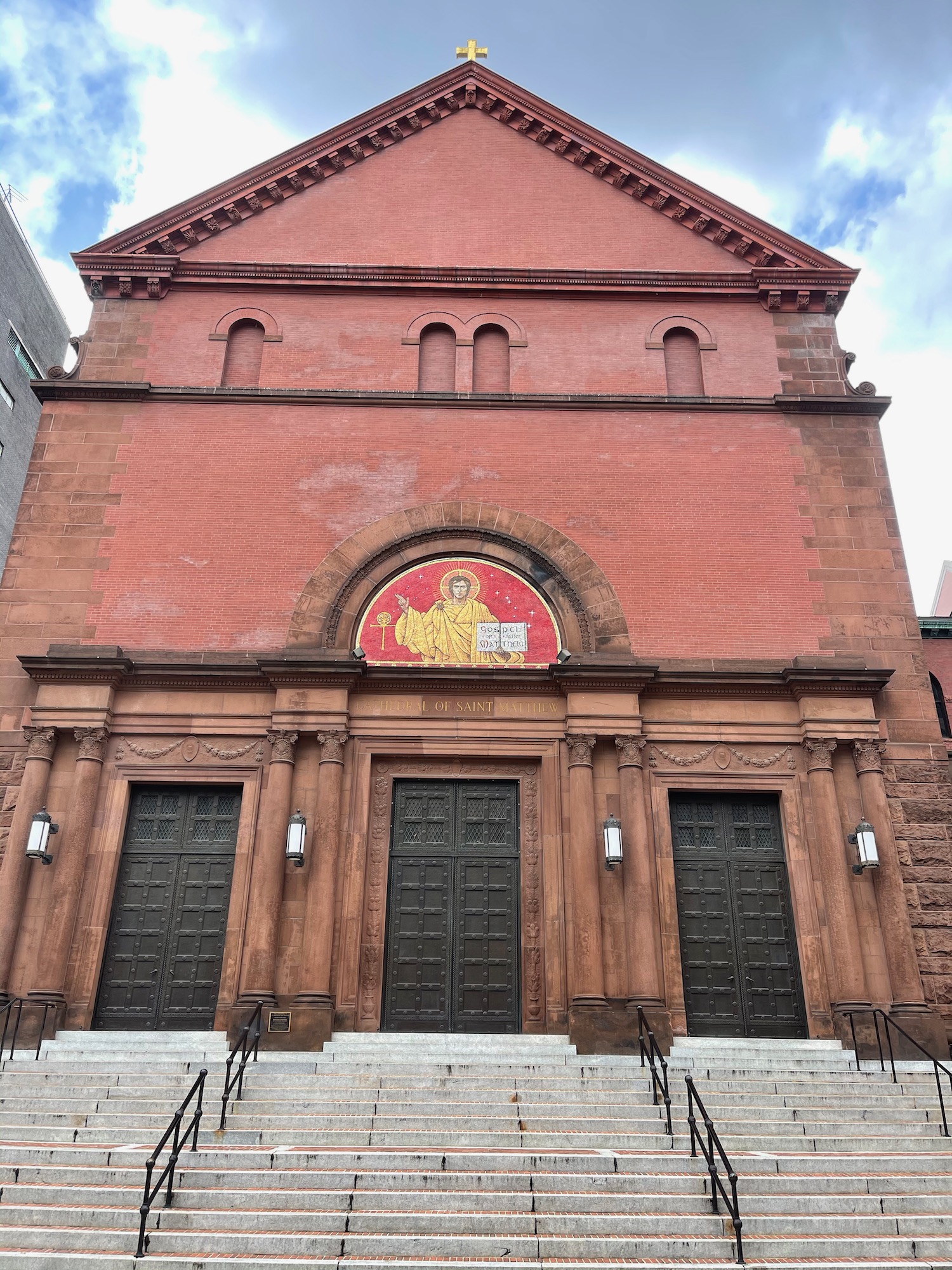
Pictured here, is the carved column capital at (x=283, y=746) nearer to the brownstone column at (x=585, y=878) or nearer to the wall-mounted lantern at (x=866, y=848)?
the brownstone column at (x=585, y=878)

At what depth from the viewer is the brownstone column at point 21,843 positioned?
15.3 meters

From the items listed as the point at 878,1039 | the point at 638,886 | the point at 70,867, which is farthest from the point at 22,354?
A: the point at 878,1039

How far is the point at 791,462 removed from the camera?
19219 millimetres

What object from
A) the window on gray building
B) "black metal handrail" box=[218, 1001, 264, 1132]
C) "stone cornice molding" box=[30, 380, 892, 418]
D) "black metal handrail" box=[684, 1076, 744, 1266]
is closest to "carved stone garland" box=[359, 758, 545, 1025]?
"black metal handrail" box=[218, 1001, 264, 1132]

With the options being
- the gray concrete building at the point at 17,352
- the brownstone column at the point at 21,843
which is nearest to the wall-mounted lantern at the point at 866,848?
the brownstone column at the point at 21,843

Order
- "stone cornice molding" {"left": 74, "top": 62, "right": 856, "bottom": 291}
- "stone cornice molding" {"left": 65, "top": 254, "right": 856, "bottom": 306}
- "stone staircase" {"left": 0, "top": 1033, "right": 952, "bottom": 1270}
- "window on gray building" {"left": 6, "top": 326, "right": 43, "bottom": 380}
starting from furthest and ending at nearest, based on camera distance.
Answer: "window on gray building" {"left": 6, "top": 326, "right": 43, "bottom": 380} → "stone cornice molding" {"left": 74, "top": 62, "right": 856, "bottom": 291} → "stone cornice molding" {"left": 65, "top": 254, "right": 856, "bottom": 306} → "stone staircase" {"left": 0, "top": 1033, "right": 952, "bottom": 1270}

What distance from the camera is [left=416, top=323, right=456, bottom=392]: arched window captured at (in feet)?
66.2

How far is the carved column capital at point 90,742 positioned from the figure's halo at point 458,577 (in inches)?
236

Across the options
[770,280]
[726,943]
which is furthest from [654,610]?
[770,280]

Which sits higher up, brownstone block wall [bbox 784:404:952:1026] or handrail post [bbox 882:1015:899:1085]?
brownstone block wall [bbox 784:404:952:1026]

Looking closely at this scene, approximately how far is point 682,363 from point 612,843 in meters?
9.96

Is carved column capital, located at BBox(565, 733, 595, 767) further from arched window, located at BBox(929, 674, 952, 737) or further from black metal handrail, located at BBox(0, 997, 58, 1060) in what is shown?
black metal handrail, located at BBox(0, 997, 58, 1060)

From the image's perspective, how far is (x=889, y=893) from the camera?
15.8 metres

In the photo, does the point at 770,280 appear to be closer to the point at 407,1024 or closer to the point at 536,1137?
the point at 407,1024
